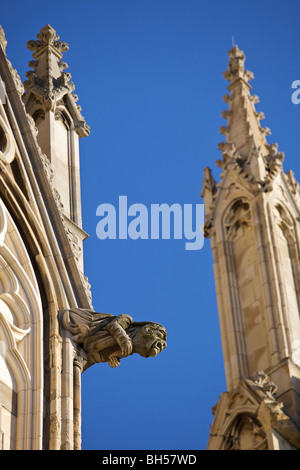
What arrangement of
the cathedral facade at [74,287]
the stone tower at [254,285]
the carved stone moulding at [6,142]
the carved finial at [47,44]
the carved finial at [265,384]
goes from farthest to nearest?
the stone tower at [254,285], the carved finial at [265,384], the carved finial at [47,44], the carved stone moulding at [6,142], the cathedral facade at [74,287]

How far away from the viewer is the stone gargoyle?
15625mm

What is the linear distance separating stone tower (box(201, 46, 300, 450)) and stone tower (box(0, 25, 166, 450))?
967 centimetres

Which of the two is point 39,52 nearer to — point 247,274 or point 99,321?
point 99,321

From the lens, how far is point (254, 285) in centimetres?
2983

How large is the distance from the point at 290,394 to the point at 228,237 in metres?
5.87

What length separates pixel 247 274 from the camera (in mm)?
30344

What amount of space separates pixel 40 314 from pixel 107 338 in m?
0.82

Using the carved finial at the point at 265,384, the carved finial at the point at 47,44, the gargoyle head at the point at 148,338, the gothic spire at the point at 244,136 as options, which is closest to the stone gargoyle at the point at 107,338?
the gargoyle head at the point at 148,338

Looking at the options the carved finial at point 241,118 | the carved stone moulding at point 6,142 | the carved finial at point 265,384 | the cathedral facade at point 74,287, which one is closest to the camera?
the cathedral facade at point 74,287

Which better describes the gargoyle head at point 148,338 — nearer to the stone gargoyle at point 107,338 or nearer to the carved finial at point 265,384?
the stone gargoyle at point 107,338

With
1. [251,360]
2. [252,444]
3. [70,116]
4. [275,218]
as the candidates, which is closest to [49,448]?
[70,116]

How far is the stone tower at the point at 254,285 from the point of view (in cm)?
2639

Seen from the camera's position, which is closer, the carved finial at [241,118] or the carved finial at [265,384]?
the carved finial at [265,384]

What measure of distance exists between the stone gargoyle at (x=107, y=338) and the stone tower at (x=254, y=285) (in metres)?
9.62
